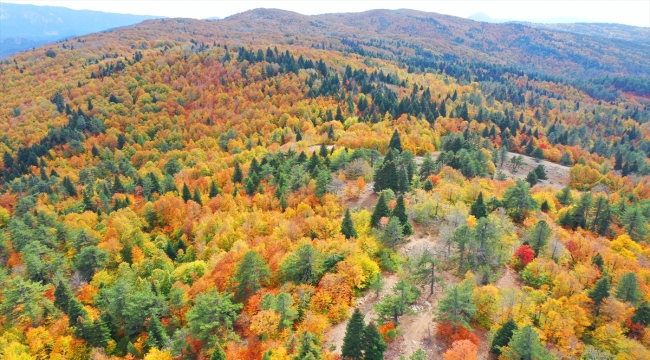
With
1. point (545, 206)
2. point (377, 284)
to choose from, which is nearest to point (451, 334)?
point (377, 284)

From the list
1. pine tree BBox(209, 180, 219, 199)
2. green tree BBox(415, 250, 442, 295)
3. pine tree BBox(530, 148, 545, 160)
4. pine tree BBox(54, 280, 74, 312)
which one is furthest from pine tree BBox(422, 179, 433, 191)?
pine tree BBox(530, 148, 545, 160)

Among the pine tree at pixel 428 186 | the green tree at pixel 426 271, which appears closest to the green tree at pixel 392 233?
the green tree at pixel 426 271

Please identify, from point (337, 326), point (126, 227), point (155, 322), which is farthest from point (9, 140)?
point (337, 326)

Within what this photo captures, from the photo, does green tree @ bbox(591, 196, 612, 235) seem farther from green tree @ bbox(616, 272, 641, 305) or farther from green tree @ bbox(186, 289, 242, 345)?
green tree @ bbox(186, 289, 242, 345)

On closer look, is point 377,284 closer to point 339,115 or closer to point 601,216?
point 601,216

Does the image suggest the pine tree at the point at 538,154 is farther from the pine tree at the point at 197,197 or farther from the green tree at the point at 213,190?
the pine tree at the point at 197,197

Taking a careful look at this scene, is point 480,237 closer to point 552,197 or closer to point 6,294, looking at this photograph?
point 552,197
